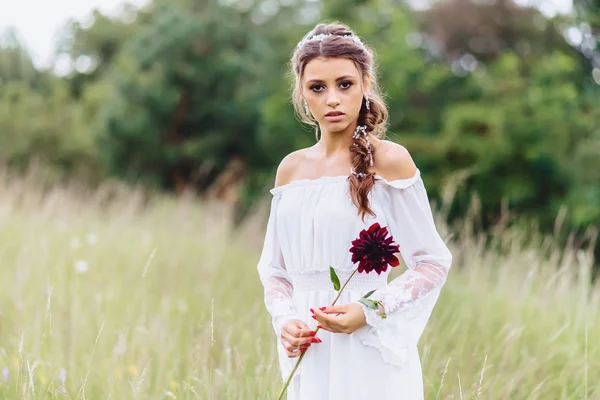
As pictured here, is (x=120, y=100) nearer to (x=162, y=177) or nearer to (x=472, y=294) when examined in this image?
(x=162, y=177)

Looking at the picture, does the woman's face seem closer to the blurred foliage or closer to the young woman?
the young woman

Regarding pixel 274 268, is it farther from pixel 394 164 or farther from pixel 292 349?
pixel 394 164

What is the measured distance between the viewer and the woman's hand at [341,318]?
1.80 m

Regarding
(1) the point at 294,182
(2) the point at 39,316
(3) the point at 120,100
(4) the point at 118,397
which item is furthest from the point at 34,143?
(1) the point at 294,182

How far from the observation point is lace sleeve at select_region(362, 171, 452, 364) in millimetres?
1883

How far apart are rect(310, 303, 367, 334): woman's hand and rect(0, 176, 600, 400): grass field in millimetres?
457

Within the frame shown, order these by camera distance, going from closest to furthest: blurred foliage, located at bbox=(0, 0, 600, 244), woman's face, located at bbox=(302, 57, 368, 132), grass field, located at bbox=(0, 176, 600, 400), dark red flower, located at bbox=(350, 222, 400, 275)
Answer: dark red flower, located at bbox=(350, 222, 400, 275) → woman's face, located at bbox=(302, 57, 368, 132) → grass field, located at bbox=(0, 176, 600, 400) → blurred foliage, located at bbox=(0, 0, 600, 244)

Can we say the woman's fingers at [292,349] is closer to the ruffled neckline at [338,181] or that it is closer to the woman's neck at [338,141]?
the ruffled neckline at [338,181]

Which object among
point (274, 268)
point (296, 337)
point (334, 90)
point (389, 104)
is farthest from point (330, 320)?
point (389, 104)

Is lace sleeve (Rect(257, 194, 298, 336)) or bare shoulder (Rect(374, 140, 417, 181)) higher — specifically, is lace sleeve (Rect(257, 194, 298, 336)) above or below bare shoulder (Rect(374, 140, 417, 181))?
below

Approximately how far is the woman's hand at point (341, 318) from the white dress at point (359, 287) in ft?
0.09

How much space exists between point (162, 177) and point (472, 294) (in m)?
7.97

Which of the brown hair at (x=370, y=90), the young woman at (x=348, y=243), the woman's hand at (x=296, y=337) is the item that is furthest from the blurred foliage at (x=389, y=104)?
the woman's hand at (x=296, y=337)

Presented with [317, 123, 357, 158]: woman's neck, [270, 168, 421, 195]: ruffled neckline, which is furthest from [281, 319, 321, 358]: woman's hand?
[317, 123, 357, 158]: woman's neck
